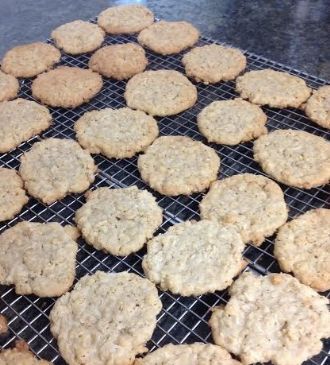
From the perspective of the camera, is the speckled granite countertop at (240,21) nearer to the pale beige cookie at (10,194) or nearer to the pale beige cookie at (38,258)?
the pale beige cookie at (10,194)

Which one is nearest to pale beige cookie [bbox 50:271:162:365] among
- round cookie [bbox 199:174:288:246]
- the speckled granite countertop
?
round cookie [bbox 199:174:288:246]

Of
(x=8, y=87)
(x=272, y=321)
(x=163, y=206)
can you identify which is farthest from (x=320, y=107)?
(x=8, y=87)

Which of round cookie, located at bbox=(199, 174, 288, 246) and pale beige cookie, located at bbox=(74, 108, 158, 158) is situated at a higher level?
pale beige cookie, located at bbox=(74, 108, 158, 158)

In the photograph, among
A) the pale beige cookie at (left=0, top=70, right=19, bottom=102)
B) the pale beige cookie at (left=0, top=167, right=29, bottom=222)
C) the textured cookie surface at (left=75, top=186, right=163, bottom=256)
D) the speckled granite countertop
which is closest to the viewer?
the textured cookie surface at (left=75, top=186, right=163, bottom=256)

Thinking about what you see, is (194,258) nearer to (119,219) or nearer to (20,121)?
(119,219)

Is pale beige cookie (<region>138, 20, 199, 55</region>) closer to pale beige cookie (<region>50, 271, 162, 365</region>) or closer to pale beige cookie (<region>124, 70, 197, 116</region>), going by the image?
pale beige cookie (<region>124, 70, 197, 116</region>)

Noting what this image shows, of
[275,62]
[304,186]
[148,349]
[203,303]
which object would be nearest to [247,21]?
[275,62]
